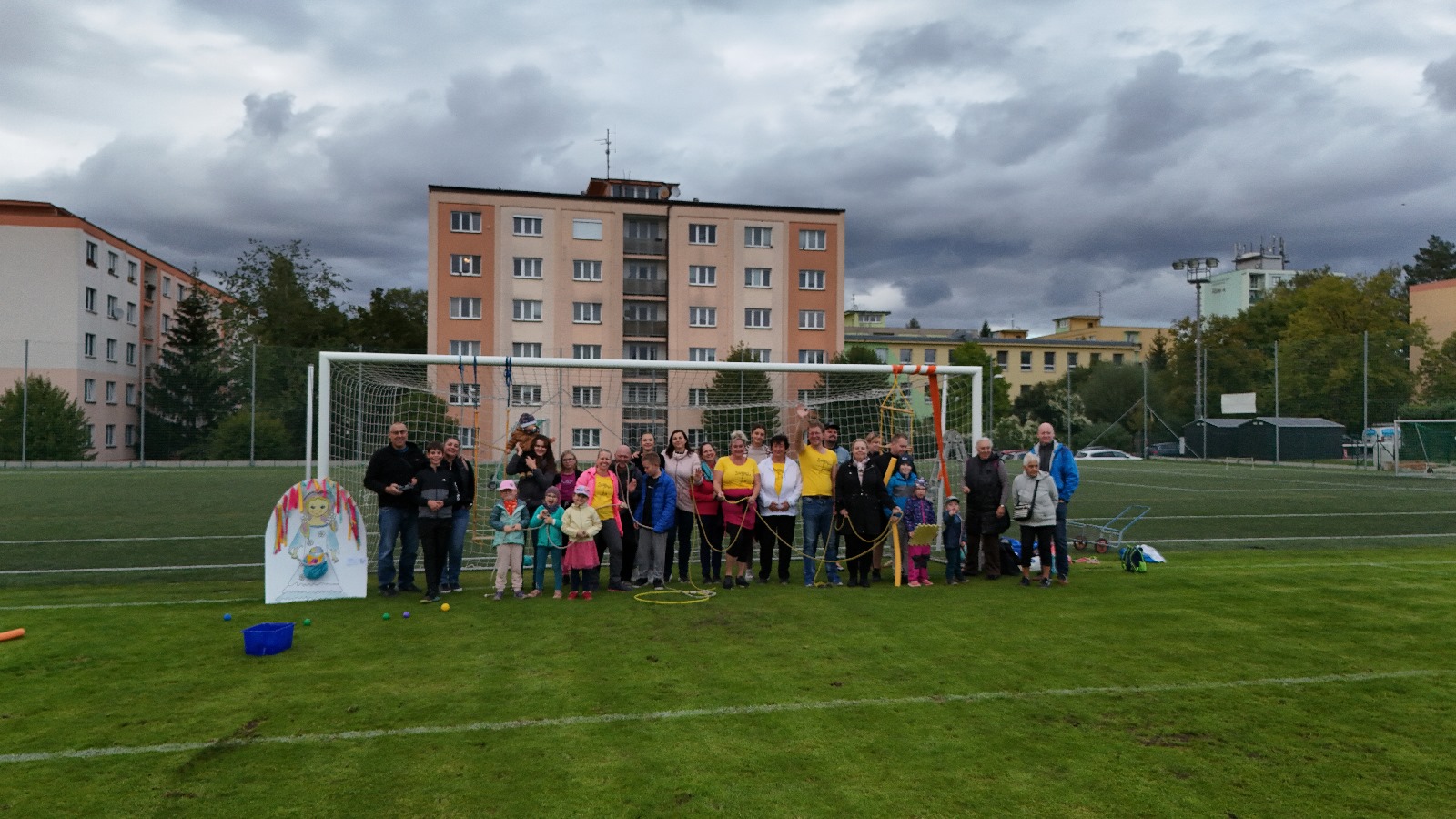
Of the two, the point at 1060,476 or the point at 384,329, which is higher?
the point at 384,329

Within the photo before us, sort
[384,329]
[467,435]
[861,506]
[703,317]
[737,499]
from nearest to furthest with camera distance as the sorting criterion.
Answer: [737,499] < [861,506] < [467,435] < [703,317] < [384,329]

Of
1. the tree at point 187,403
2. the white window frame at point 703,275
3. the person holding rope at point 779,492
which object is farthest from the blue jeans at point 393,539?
the white window frame at point 703,275

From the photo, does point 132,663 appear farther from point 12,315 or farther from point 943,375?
point 12,315

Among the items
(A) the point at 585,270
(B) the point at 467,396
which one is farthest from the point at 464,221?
(B) the point at 467,396

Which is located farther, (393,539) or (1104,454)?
(1104,454)

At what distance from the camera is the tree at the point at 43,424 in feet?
99.6

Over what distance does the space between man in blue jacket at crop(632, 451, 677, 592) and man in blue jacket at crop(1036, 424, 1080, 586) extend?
3984 mm

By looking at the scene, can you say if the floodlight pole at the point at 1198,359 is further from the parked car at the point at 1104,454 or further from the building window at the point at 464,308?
the building window at the point at 464,308

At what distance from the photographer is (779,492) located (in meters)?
9.55

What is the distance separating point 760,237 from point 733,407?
3067 centimetres

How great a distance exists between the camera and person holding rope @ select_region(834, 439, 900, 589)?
951cm

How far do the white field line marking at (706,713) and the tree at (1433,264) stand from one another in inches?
3214

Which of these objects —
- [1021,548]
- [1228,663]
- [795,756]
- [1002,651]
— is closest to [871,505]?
[1021,548]

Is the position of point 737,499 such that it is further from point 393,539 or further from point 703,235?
point 703,235
